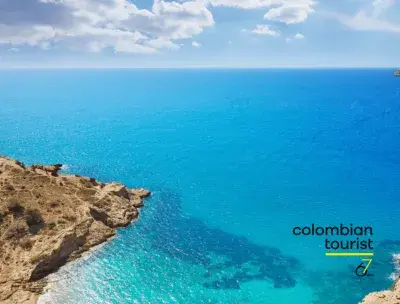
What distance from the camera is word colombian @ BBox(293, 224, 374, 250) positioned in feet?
229

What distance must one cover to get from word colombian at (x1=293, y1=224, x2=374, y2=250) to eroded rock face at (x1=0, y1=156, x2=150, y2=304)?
38590mm

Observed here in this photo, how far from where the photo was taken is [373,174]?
362ft

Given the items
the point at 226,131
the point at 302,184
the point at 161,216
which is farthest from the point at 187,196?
the point at 226,131

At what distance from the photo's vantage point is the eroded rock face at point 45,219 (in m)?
57.8

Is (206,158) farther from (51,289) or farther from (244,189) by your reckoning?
(51,289)

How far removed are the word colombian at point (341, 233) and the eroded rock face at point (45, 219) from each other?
38590mm

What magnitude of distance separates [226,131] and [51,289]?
127684 millimetres
